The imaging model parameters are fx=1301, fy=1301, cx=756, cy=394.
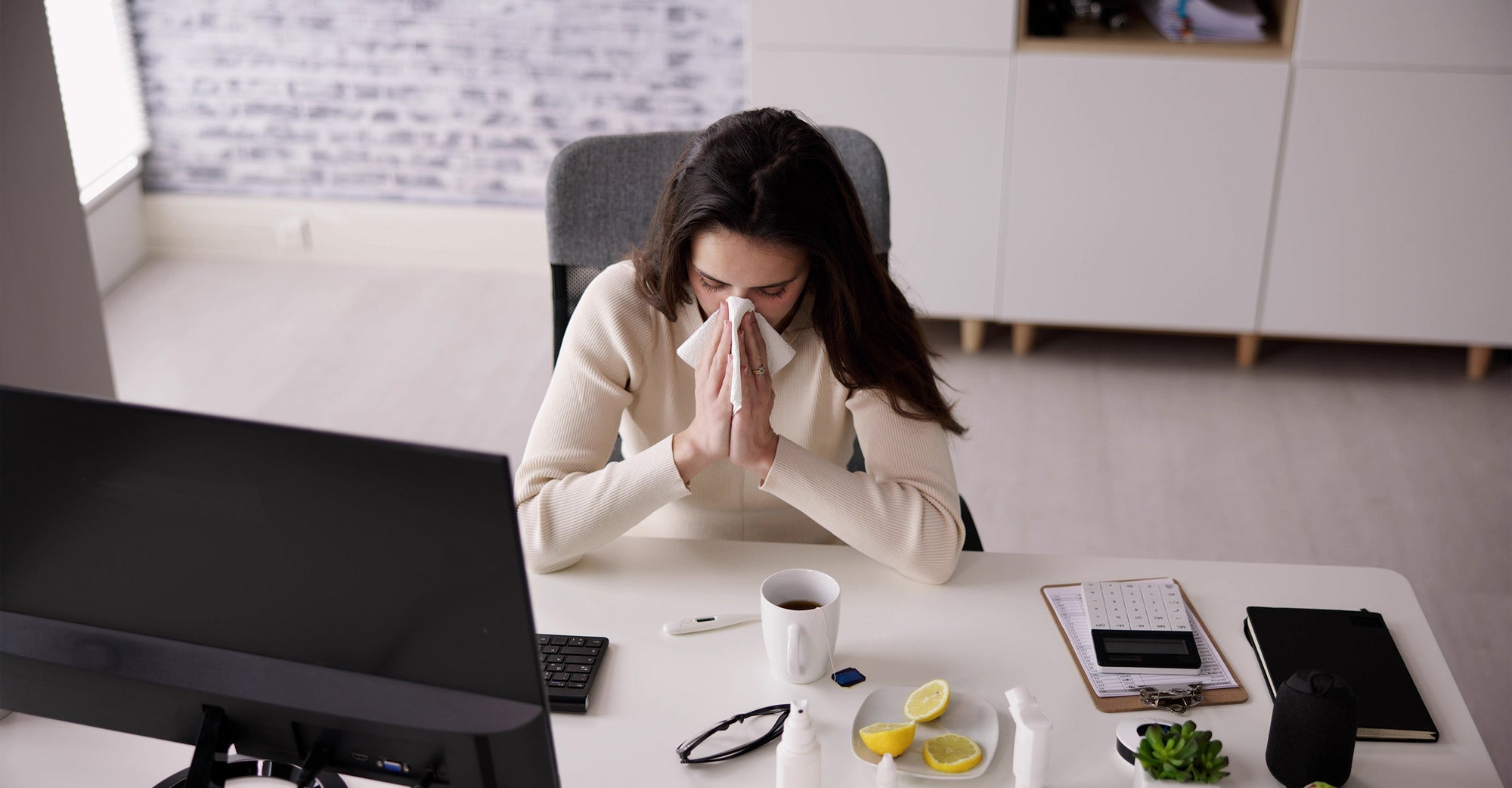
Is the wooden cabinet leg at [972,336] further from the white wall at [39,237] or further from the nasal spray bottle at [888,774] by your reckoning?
the nasal spray bottle at [888,774]

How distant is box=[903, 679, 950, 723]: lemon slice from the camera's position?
1.20 m

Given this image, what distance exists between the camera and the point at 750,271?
1439 millimetres

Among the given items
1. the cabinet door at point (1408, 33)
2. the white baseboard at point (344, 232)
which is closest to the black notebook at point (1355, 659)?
the cabinet door at point (1408, 33)

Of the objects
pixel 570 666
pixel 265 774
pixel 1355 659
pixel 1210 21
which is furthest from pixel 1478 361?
pixel 265 774

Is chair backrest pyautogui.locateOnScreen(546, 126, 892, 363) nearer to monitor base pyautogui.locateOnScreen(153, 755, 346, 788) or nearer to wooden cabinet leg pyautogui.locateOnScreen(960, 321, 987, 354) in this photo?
monitor base pyautogui.locateOnScreen(153, 755, 346, 788)

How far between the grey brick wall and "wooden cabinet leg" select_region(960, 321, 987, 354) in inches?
38.1

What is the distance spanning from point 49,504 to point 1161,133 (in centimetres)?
265

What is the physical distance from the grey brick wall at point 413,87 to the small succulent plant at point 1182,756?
113 inches

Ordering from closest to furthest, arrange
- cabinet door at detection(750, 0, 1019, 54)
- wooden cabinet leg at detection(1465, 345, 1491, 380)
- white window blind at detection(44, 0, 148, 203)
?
cabinet door at detection(750, 0, 1019, 54)
wooden cabinet leg at detection(1465, 345, 1491, 380)
white window blind at detection(44, 0, 148, 203)

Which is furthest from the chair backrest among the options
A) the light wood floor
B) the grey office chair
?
the light wood floor

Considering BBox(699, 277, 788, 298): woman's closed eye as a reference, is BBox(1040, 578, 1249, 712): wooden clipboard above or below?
below

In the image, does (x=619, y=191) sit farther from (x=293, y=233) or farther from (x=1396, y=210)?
(x=293, y=233)

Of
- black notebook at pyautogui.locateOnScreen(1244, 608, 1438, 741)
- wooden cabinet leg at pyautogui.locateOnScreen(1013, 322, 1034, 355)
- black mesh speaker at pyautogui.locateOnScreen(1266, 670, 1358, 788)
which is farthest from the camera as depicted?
wooden cabinet leg at pyautogui.locateOnScreen(1013, 322, 1034, 355)

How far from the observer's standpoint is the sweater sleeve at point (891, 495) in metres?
1.41
